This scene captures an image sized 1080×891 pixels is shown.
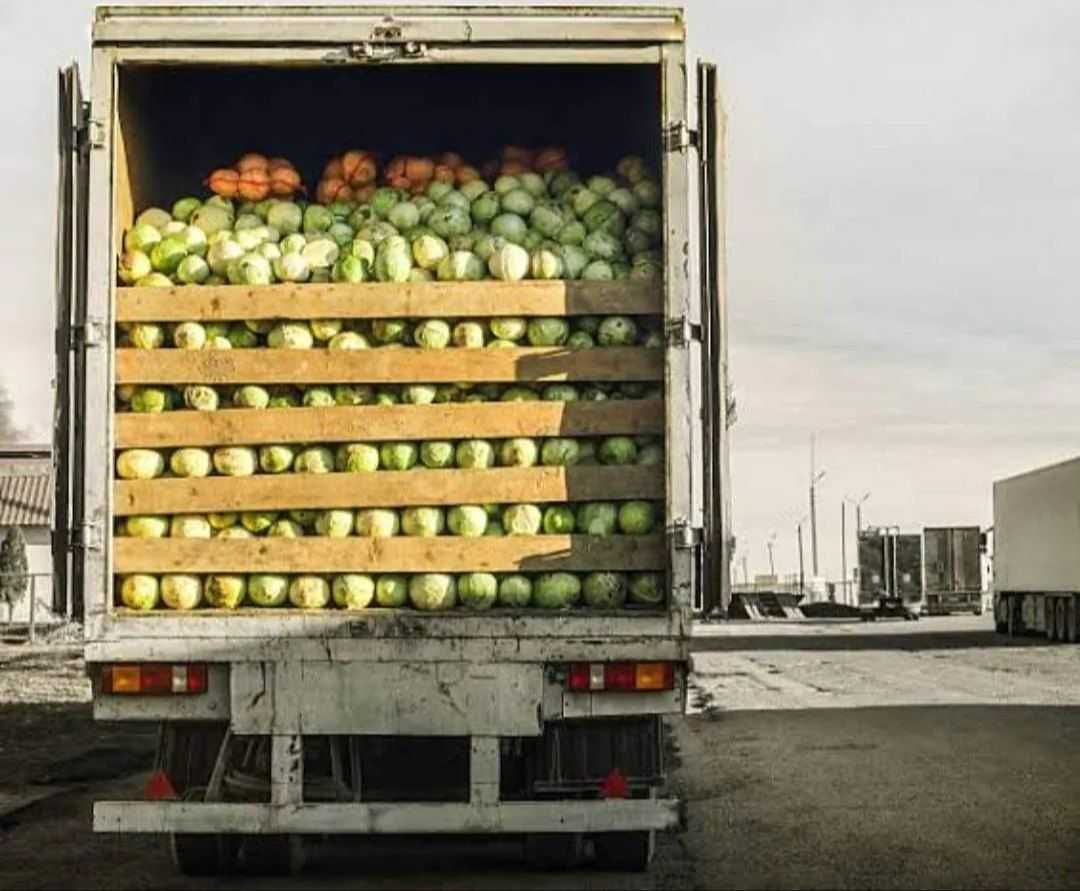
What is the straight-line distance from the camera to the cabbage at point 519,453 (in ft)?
27.2

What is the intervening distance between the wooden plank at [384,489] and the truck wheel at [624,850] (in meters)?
1.55

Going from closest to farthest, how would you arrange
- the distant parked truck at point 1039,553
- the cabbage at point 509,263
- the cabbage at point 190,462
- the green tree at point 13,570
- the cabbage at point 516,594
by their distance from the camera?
the cabbage at point 516,594 → the cabbage at point 190,462 → the cabbage at point 509,263 → the distant parked truck at point 1039,553 → the green tree at point 13,570

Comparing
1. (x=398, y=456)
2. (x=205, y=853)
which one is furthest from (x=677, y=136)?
(x=205, y=853)

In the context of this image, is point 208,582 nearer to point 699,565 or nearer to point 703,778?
point 699,565

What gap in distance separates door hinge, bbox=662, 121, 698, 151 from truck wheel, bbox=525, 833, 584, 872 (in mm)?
A: 3111

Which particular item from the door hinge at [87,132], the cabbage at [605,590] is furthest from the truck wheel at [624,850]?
the door hinge at [87,132]

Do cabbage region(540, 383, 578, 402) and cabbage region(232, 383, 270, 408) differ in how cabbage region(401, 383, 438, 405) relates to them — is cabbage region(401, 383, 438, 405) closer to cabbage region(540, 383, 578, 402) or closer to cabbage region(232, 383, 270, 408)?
cabbage region(540, 383, 578, 402)

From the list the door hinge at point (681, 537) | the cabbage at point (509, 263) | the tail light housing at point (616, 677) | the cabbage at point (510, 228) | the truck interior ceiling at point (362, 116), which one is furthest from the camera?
the truck interior ceiling at point (362, 116)

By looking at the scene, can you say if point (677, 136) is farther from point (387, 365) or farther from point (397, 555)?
point (397, 555)

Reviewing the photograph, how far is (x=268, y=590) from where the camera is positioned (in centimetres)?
830

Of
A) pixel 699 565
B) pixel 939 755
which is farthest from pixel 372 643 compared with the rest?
pixel 939 755

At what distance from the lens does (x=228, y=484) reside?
328 inches

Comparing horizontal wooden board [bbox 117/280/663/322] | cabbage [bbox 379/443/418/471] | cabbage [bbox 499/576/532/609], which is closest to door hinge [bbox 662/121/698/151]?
horizontal wooden board [bbox 117/280/663/322]

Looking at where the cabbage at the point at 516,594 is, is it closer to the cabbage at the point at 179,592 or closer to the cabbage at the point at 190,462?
the cabbage at the point at 179,592
